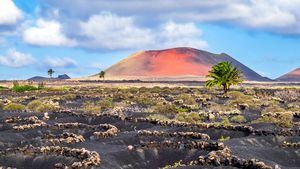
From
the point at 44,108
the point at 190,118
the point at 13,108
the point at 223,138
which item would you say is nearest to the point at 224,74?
the point at 44,108

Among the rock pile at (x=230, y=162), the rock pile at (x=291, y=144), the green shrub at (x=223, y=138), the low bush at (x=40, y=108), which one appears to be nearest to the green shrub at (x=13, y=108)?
the low bush at (x=40, y=108)

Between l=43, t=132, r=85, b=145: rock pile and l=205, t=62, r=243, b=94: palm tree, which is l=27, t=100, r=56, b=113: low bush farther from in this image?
l=205, t=62, r=243, b=94: palm tree

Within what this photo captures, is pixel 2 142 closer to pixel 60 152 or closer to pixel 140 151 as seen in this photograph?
pixel 60 152

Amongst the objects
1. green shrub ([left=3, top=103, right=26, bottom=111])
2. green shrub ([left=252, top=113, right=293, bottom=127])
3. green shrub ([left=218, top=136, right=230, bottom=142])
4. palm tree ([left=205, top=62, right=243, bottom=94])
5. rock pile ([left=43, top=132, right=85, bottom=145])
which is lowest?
green shrub ([left=218, top=136, right=230, bottom=142])

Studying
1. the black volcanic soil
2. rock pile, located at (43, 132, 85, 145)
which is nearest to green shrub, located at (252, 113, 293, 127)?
the black volcanic soil

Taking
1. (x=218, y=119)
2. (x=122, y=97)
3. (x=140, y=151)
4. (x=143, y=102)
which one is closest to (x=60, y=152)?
(x=140, y=151)

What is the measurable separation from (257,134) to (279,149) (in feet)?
14.6

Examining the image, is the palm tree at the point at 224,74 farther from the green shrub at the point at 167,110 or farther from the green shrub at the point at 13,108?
the green shrub at the point at 13,108

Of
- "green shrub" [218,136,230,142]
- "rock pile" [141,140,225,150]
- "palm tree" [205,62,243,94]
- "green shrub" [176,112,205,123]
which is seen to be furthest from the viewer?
"palm tree" [205,62,243,94]

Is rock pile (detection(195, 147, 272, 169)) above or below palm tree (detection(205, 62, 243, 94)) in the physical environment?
below

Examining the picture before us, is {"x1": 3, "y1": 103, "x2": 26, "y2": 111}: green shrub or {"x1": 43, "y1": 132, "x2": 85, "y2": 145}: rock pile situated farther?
{"x1": 3, "y1": 103, "x2": 26, "y2": 111}: green shrub

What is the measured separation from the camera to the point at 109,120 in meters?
37.2

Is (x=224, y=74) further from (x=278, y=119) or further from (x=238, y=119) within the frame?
(x=278, y=119)

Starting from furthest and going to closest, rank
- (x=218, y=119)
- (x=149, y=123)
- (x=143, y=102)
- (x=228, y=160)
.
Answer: (x=143, y=102)
(x=218, y=119)
(x=149, y=123)
(x=228, y=160)
